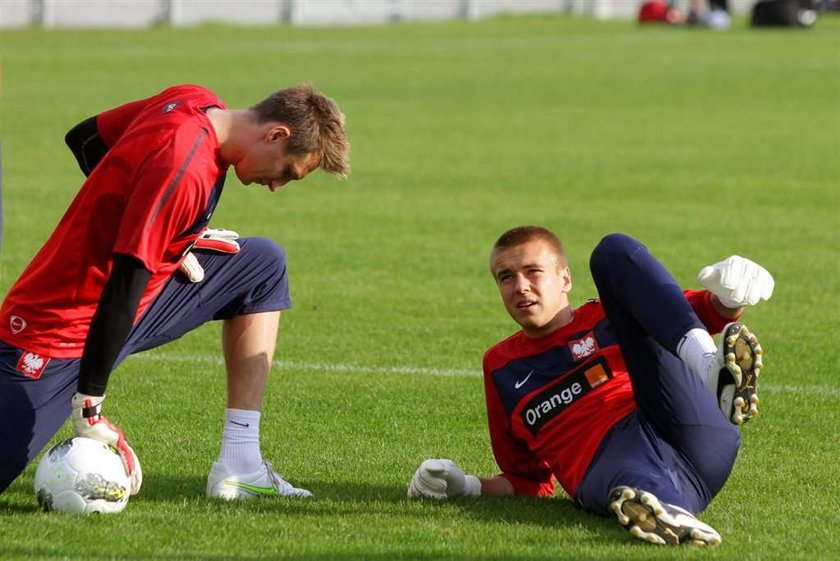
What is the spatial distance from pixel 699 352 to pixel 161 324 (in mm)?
2062

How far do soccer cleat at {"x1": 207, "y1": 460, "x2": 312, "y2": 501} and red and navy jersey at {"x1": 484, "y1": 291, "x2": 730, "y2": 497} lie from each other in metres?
0.82

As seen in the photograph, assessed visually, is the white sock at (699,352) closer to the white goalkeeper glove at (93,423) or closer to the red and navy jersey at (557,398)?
the red and navy jersey at (557,398)

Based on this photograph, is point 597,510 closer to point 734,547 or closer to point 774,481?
point 734,547

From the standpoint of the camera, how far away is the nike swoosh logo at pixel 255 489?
235 inches

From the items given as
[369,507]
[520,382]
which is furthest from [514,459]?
[369,507]

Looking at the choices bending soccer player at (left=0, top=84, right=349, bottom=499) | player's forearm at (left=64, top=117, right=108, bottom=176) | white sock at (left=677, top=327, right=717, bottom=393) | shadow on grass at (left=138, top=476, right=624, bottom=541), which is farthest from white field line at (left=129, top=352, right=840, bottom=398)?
white sock at (left=677, top=327, right=717, bottom=393)

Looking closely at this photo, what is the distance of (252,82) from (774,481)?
21782mm

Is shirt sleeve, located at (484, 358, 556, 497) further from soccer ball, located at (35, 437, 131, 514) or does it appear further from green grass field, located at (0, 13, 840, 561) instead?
soccer ball, located at (35, 437, 131, 514)

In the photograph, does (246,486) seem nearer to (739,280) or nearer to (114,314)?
(114,314)

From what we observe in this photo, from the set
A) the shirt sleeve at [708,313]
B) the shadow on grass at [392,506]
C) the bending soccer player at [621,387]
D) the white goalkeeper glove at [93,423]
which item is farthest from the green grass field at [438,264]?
the shirt sleeve at [708,313]

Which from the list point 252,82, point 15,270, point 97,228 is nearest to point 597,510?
point 97,228

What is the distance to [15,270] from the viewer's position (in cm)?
1116

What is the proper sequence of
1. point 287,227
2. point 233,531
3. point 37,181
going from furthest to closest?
point 37,181, point 287,227, point 233,531

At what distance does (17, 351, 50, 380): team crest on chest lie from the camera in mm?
5578
